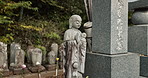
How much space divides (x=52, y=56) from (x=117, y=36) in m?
2.14

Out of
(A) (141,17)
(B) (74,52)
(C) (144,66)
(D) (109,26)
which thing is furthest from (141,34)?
(B) (74,52)

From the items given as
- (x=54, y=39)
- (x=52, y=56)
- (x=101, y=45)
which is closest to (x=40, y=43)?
(x=54, y=39)

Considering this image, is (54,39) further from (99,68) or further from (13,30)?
(99,68)

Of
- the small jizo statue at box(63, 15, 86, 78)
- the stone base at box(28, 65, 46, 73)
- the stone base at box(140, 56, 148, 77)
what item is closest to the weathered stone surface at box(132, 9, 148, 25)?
the stone base at box(140, 56, 148, 77)

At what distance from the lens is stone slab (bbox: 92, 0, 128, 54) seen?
105 inches

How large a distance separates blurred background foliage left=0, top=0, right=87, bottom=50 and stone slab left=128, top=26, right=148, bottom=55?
2.70 meters

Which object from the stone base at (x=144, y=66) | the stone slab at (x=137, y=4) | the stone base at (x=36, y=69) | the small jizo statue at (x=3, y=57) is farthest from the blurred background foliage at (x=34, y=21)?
the stone base at (x=144, y=66)

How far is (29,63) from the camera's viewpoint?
389 cm

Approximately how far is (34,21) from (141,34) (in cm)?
446

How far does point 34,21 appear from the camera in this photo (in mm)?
5895

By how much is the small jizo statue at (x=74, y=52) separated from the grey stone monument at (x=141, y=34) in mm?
1705

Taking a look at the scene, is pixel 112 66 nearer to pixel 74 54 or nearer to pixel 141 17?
pixel 74 54

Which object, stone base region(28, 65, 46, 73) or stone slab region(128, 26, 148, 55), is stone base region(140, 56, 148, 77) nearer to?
stone slab region(128, 26, 148, 55)

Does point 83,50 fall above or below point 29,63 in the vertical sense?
above
